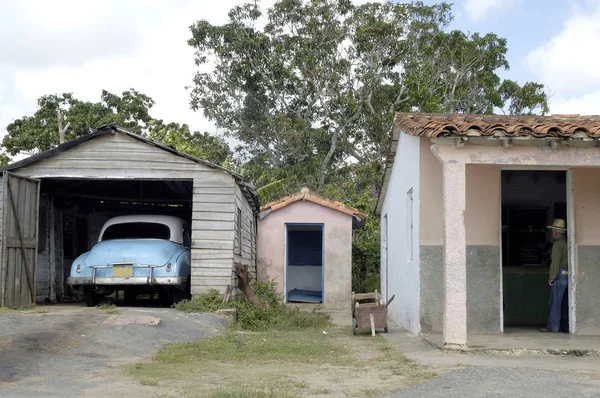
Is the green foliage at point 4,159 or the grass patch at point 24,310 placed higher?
the green foliage at point 4,159

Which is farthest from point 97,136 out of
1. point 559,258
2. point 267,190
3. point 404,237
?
point 267,190

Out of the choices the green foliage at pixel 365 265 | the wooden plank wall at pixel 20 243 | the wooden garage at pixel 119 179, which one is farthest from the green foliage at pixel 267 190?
the wooden plank wall at pixel 20 243

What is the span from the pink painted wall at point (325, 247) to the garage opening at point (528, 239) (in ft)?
24.1


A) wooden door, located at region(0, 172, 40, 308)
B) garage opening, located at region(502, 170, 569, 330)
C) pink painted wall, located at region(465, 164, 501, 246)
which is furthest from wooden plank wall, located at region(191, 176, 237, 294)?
garage opening, located at region(502, 170, 569, 330)

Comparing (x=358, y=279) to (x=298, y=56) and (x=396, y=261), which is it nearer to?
(x=396, y=261)

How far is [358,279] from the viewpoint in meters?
24.1

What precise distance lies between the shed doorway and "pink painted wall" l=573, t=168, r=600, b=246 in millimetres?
12433

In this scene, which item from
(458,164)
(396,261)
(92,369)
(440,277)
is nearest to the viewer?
(92,369)

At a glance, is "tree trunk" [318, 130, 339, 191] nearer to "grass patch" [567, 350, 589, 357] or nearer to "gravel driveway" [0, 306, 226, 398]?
"gravel driveway" [0, 306, 226, 398]

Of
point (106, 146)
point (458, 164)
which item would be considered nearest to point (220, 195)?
point (106, 146)

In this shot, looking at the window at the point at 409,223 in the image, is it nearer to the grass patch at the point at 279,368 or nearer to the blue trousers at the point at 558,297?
the grass patch at the point at 279,368

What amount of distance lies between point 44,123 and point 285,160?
10876 millimetres

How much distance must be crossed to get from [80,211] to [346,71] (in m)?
16.7

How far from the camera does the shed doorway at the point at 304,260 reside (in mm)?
24266
